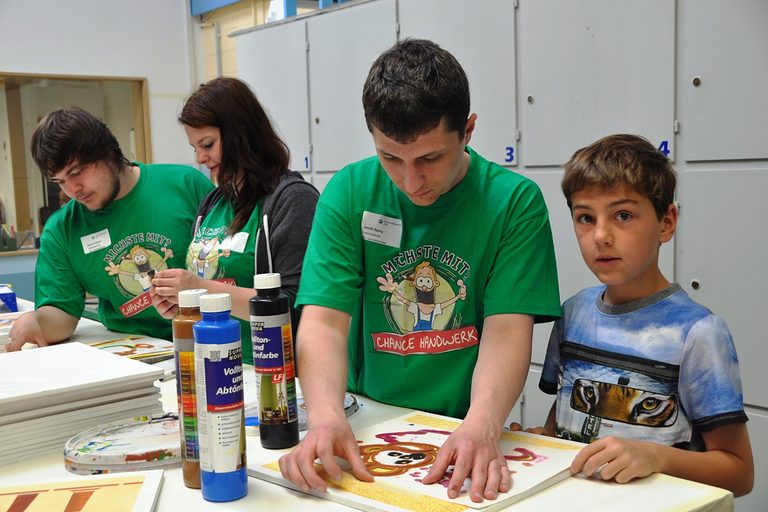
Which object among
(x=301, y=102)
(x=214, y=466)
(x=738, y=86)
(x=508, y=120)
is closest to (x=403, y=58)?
(x=214, y=466)

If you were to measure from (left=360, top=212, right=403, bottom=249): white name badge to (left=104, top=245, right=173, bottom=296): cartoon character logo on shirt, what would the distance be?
1.00 m

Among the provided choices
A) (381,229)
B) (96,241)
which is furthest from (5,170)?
(381,229)

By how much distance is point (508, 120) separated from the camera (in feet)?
10.4

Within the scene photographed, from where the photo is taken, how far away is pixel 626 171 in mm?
1346

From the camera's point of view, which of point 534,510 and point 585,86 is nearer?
point 534,510

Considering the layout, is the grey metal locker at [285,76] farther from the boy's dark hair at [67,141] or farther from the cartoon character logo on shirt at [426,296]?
the cartoon character logo on shirt at [426,296]

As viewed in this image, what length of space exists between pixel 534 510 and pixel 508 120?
2.42m

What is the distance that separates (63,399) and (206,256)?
68 cm

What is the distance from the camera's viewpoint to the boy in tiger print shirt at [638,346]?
1.21 meters

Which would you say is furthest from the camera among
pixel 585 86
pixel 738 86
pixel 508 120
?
pixel 508 120

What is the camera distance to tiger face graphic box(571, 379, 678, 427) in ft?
4.12

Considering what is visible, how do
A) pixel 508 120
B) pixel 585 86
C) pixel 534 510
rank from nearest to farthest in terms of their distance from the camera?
pixel 534 510
pixel 585 86
pixel 508 120

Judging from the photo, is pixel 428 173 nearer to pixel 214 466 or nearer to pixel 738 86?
pixel 214 466

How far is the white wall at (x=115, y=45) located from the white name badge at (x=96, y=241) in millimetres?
4177
